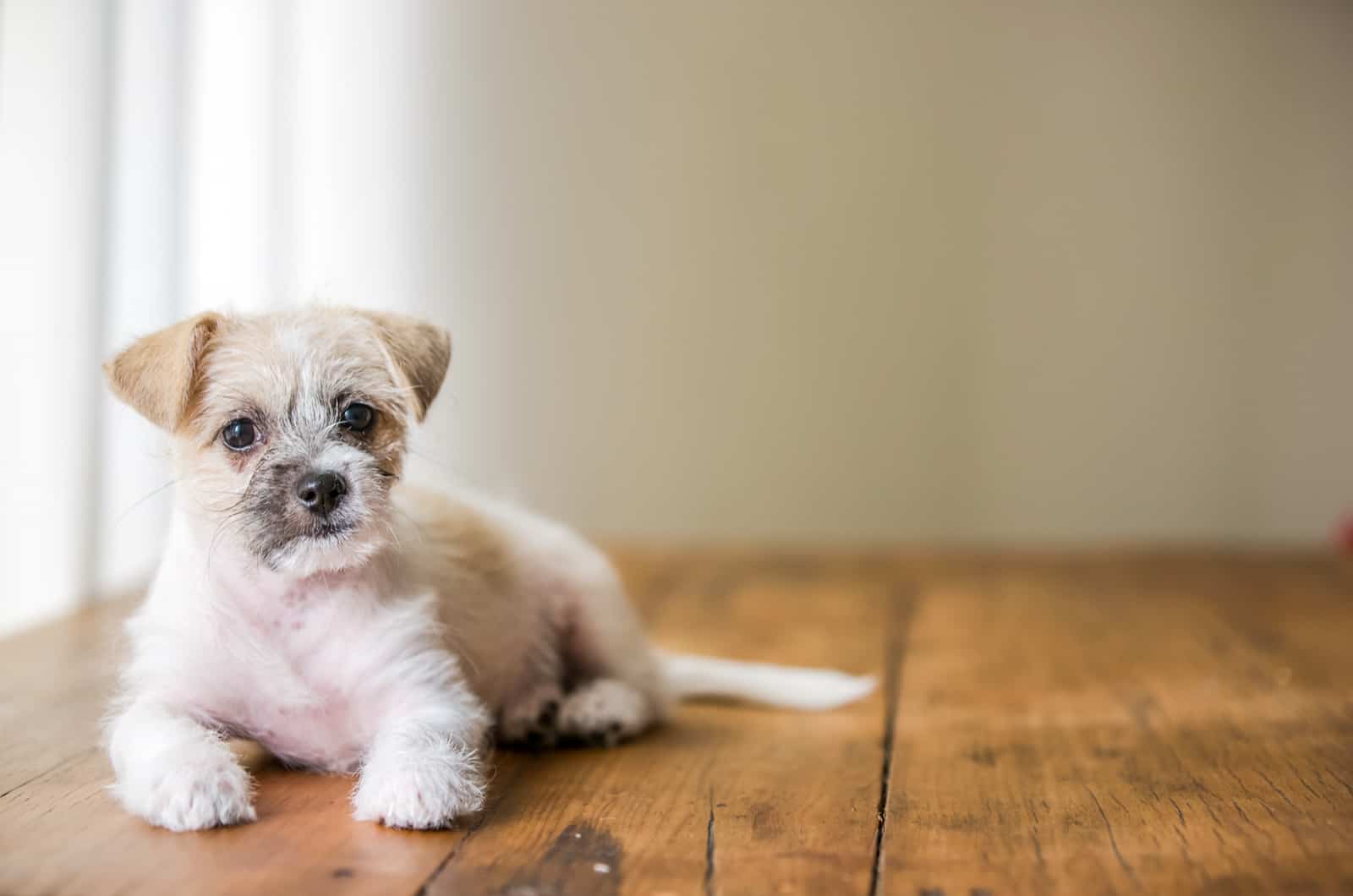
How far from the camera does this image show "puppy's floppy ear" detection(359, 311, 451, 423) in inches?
83.7

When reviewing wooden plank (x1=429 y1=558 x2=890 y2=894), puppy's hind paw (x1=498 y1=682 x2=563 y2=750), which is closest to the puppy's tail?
wooden plank (x1=429 y1=558 x2=890 y2=894)

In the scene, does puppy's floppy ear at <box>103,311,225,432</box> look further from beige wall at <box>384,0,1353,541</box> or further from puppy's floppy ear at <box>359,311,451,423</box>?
beige wall at <box>384,0,1353,541</box>

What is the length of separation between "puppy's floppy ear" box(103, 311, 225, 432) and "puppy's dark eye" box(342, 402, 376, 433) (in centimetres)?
23

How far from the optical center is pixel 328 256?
222 inches

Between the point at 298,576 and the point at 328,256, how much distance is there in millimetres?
3775

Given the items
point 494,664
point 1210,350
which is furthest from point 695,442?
point 494,664

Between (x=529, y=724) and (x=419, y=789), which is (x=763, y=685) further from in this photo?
(x=419, y=789)

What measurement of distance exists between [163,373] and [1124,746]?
1.77 m

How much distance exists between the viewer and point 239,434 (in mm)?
2072

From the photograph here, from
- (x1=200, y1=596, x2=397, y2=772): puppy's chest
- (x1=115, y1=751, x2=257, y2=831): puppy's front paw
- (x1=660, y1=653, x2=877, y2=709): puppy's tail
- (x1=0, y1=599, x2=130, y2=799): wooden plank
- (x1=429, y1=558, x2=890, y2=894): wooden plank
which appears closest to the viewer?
(x1=429, y1=558, x2=890, y2=894): wooden plank

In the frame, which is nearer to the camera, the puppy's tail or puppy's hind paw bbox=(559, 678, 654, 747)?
puppy's hind paw bbox=(559, 678, 654, 747)

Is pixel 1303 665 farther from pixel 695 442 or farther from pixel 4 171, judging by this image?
pixel 4 171

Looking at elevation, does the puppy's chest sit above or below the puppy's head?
below

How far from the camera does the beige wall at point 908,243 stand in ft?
18.6
